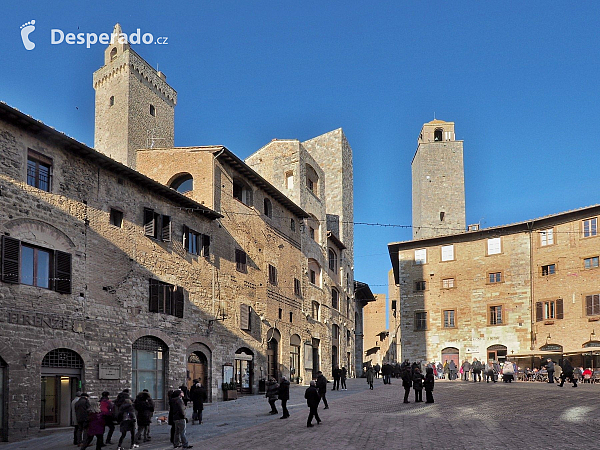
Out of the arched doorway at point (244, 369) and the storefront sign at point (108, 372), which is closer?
the storefront sign at point (108, 372)

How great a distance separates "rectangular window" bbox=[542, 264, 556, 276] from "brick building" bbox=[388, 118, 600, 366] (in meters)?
0.07

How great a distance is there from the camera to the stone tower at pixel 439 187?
61.1m

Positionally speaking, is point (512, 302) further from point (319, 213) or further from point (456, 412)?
point (456, 412)

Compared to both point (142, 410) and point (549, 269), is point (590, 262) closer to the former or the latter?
point (549, 269)

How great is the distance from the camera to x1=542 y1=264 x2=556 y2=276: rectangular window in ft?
141

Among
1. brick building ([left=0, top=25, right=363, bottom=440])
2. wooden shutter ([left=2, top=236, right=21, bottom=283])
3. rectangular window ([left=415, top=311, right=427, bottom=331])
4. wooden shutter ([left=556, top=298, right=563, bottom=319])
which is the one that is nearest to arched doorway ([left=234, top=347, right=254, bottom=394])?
brick building ([left=0, top=25, right=363, bottom=440])

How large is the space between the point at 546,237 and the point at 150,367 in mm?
29859

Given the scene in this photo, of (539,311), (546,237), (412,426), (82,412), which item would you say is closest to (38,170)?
(82,412)

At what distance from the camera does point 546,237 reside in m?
43.8

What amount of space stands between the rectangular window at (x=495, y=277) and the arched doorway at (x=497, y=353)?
176 inches

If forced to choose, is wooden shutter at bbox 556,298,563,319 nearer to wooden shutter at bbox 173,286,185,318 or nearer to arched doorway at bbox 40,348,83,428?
wooden shutter at bbox 173,286,185,318

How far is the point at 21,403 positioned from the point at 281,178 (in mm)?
25974

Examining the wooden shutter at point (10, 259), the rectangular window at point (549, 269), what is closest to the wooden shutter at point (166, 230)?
the wooden shutter at point (10, 259)

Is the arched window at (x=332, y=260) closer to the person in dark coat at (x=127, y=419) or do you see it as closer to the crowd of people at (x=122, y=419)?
the crowd of people at (x=122, y=419)
